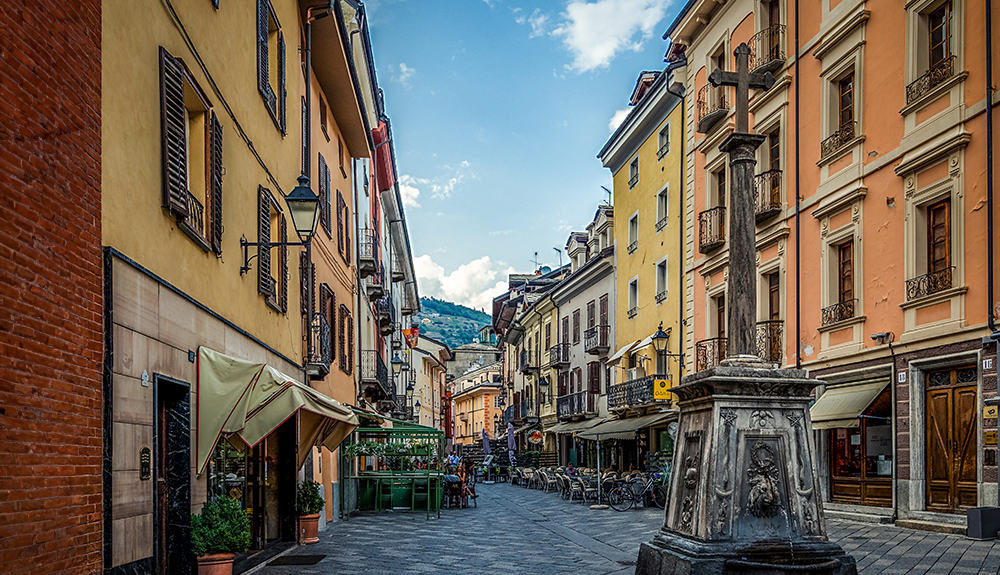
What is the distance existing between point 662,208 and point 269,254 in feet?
64.7

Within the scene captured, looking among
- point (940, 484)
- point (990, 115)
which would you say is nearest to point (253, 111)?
point (990, 115)

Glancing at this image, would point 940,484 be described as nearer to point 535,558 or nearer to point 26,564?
point 535,558

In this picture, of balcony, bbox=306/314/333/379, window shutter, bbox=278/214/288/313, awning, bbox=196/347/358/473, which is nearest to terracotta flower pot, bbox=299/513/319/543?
balcony, bbox=306/314/333/379

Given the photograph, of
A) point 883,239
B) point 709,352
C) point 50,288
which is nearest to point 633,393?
point 709,352

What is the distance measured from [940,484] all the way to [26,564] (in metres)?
14.2

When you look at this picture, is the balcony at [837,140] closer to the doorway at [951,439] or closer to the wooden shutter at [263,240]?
the doorway at [951,439]

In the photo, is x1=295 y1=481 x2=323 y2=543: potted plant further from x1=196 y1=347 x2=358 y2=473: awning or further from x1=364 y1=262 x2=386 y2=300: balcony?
x1=364 y1=262 x2=386 y2=300: balcony

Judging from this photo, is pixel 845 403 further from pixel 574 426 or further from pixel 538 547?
pixel 574 426

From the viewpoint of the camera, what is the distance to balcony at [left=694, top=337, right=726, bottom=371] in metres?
24.0

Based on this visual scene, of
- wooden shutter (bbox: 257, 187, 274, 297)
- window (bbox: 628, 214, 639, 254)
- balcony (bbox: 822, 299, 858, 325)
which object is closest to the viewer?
wooden shutter (bbox: 257, 187, 274, 297)

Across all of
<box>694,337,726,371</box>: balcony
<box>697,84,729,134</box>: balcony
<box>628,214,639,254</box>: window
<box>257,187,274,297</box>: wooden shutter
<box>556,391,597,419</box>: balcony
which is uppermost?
<box>697,84,729,134</box>: balcony

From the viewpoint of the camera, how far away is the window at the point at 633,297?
3359cm

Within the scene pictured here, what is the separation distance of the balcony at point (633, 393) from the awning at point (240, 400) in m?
19.3

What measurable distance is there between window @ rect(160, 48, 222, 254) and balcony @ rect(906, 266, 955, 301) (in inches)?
464
